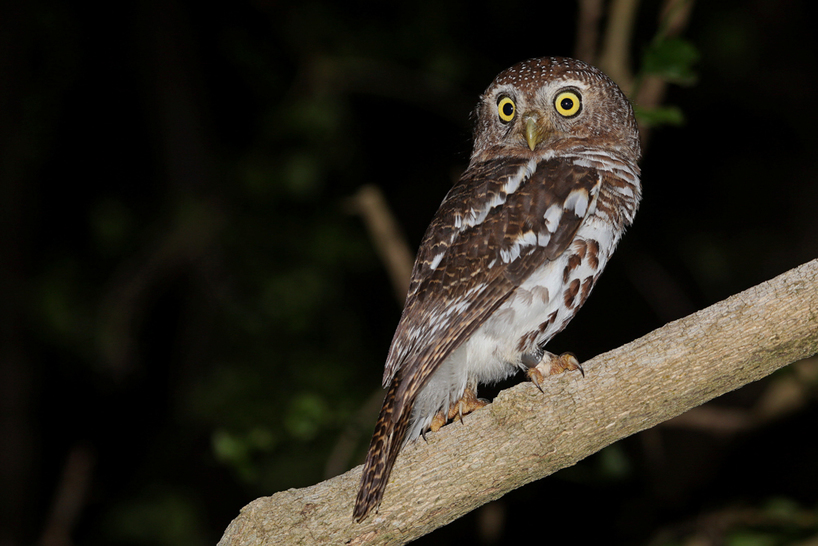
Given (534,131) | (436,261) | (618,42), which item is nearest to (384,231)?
(534,131)

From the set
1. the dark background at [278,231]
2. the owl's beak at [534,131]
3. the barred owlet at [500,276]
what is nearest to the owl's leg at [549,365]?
the barred owlet at [500,276]

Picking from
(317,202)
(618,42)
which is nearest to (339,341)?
(317,202)

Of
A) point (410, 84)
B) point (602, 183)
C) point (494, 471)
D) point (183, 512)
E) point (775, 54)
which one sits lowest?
point (494, 471)

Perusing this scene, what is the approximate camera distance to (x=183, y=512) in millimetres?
5898

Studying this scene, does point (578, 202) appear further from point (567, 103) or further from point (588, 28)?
point (588, 28)

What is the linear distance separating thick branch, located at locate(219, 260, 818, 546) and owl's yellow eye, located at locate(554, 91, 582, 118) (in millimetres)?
1329

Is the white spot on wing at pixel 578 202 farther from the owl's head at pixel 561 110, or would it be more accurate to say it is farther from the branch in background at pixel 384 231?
the branch in background at pixel 384 231

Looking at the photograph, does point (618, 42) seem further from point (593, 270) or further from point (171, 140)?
point (171, 140)

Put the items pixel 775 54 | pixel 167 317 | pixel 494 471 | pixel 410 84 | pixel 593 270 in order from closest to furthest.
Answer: pixel 494 471 < pixel 593 270 < pixel 410 84 < pixel 775 54 < pixel 167 317

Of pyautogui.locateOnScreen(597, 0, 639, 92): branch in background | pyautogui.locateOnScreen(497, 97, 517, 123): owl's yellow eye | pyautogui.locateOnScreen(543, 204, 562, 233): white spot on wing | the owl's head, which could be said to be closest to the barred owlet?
pyautogui.locateOnScreen(543, 204, 562, 233): white spot on wing

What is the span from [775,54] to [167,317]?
6.00 metres

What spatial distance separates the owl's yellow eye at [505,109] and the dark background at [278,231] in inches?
62.2

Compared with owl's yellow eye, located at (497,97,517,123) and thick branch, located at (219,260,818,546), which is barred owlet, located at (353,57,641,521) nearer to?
thick branch, located at (219,260,818,546)

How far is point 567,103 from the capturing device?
3250 millimetres
